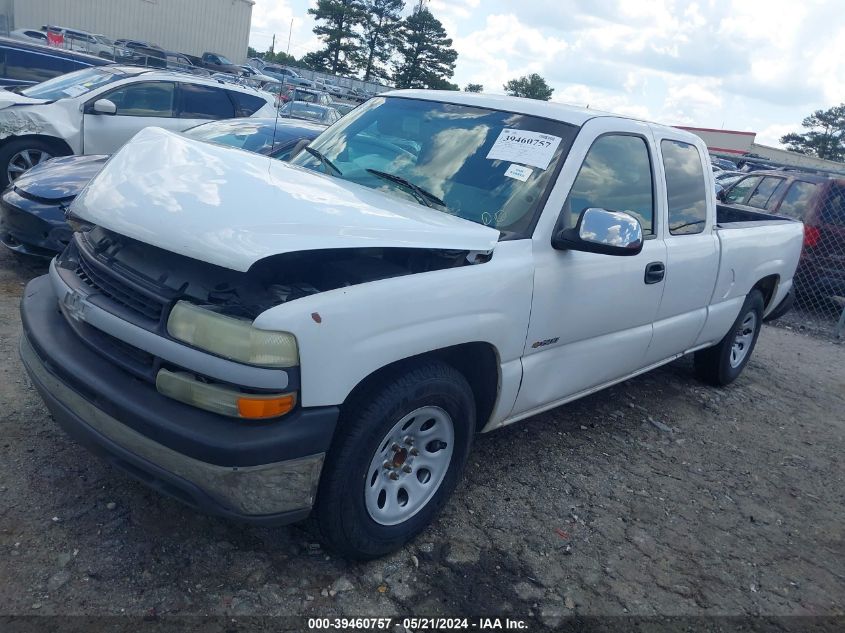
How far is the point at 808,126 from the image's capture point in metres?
64.1

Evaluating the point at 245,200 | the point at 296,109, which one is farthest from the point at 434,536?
the point at 296,109

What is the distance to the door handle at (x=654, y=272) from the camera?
389 cm

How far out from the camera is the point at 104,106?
299 inches

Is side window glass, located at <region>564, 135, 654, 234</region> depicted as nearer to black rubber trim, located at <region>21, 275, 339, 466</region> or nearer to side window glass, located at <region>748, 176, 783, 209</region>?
black rubber trim, located at <region>21, 275, 339, 466</region>

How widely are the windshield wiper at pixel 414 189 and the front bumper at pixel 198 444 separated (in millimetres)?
1295

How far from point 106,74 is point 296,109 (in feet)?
16.2

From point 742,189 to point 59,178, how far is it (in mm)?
10027

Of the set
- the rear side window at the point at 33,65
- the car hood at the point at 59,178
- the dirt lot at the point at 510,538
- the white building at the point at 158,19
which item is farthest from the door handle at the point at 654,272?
the white building at the point at 158,19

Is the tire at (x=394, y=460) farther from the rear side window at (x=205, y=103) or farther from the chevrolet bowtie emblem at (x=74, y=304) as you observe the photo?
the rear side window at (x=205, y=103)

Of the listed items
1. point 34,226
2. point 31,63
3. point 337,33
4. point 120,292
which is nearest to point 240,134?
point 34,226

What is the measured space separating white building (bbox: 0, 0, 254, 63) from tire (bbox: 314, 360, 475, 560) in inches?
1701

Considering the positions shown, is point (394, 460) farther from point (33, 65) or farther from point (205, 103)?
point (33, 65)

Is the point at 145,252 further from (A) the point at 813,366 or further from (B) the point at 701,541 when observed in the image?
(A) the point at 813,366

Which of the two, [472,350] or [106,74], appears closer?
[472,350]
